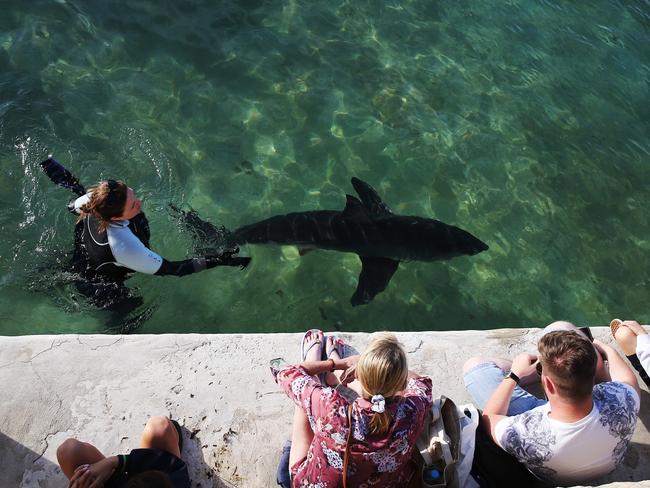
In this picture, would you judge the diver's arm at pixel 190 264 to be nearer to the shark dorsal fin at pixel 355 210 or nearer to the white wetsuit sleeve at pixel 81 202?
the white wetsuit sleeve at pixel 81 202

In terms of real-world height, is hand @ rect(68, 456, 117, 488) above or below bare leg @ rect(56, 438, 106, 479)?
above

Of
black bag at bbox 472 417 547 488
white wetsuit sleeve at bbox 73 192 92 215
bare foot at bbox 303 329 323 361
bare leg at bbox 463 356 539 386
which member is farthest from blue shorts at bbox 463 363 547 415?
white wetsuit sleeve at bbox 73 192 92 215

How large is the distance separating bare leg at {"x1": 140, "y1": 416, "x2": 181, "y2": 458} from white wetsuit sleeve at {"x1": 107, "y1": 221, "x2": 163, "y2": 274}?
1.26 meters

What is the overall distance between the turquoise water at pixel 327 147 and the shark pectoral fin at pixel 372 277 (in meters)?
0.19

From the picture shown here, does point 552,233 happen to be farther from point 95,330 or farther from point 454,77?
point 95,330

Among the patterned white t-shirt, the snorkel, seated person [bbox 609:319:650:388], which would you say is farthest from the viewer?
the snorkel

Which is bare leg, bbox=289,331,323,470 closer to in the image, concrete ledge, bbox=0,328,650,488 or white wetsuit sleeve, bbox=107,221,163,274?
concrete ledge, bbox=0,328,650,488

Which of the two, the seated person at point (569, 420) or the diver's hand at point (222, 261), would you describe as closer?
the seated person at point (569, 420)

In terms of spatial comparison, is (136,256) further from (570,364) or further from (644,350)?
(644,350)

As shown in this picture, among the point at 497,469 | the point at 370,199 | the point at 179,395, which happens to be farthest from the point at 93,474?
the point at 370,199

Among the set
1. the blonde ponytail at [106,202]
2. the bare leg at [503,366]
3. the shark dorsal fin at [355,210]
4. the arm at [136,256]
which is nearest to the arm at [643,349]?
the bare leg at [503,366]

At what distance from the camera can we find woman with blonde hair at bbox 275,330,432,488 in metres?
3.02

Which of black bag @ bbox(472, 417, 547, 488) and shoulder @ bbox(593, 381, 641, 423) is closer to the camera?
shoulder @ bbox(593, 381, 641, 423)

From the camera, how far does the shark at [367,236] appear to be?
6.52m
